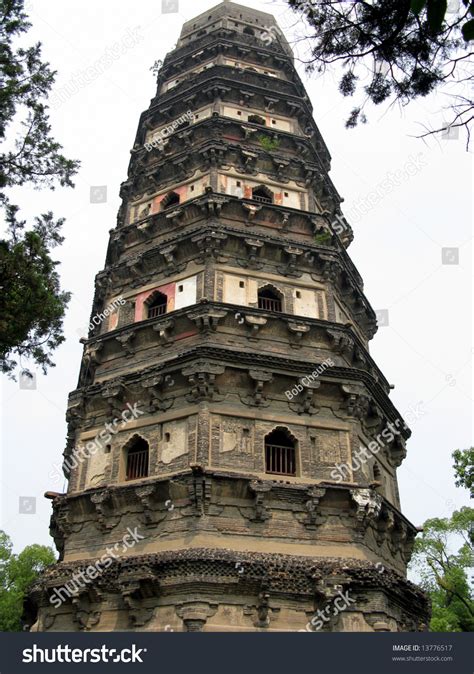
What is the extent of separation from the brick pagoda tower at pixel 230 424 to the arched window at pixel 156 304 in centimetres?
3

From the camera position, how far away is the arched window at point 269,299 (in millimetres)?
16016

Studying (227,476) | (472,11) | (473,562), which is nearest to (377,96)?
(472,11)

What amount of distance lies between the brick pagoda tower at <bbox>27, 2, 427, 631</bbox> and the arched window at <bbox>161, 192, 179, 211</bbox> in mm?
74

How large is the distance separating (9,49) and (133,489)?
7994 mm

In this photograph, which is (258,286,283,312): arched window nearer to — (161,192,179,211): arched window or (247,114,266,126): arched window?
(161,192,179,211): arched window

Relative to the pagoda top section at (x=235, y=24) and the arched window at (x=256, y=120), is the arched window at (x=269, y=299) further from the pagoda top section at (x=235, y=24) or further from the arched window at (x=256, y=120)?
the pagoda top section at (x=235, y=24)

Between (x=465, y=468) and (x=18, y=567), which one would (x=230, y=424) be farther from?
(x=18, y=567)

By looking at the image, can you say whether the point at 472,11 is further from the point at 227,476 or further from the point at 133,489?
the point at 133,489

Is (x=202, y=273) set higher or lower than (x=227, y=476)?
higher

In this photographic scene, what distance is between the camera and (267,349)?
48.7 ft

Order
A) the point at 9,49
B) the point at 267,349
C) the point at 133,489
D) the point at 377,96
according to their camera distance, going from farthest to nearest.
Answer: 1. the point at 267,349
2. the point at 133,489
3. the point at 9,49
4. the point at 377,96

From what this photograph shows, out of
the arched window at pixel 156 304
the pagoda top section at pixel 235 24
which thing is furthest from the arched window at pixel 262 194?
the pagoda top section at pixel 235 24
